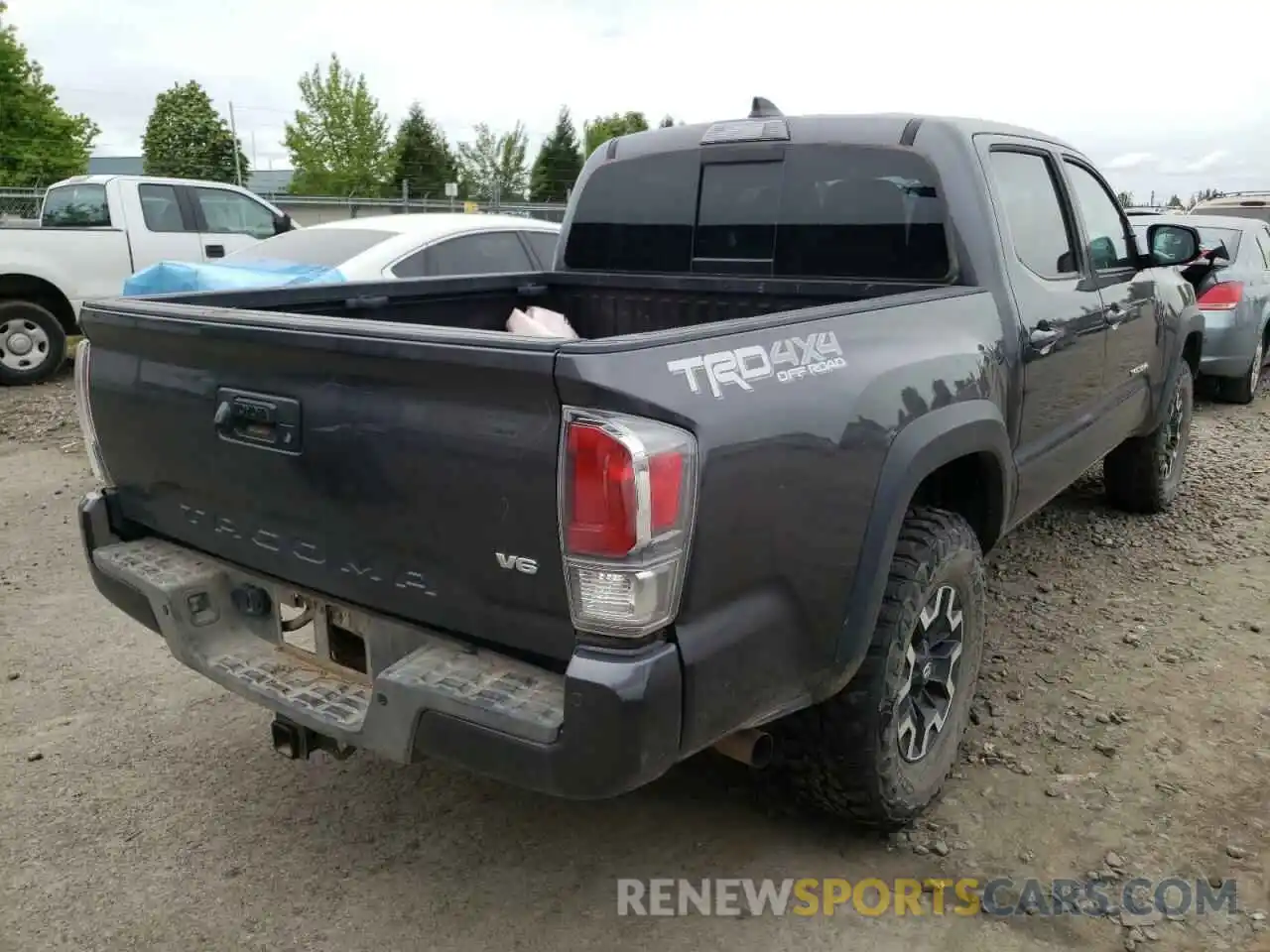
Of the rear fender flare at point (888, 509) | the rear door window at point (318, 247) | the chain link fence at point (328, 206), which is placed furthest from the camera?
the chain link fence at point (328, 206)

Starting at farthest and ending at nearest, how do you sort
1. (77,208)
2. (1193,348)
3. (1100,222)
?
(77,208)
(1193,348)
(1100,222)

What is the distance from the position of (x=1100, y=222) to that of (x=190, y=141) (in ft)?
192

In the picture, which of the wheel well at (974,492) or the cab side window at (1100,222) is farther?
the cab side window at (1100,222)

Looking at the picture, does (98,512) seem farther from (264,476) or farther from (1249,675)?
(1249,675)

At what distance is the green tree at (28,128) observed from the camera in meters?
35.7

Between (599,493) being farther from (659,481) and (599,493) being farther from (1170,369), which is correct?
(1170,369)

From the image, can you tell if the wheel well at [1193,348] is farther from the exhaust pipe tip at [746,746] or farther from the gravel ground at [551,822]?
the exhaust pipe tip at [746,746]

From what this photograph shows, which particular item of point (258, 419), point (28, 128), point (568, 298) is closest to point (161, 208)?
point (568, 298)

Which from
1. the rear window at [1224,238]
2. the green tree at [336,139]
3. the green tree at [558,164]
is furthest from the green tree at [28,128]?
the rear window at [1224,238]

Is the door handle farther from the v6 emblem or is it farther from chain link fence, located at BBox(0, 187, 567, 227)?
chain link fence, located at BBox(0, 187, 567, 227)

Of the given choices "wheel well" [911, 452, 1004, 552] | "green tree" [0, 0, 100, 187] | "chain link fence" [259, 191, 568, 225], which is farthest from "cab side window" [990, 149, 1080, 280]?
"green tree" [0, 0, 100, 187]

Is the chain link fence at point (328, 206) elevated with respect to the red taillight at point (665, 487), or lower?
elevated

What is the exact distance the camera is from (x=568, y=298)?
436 centimetres

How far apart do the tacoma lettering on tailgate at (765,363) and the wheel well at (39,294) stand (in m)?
9.13
